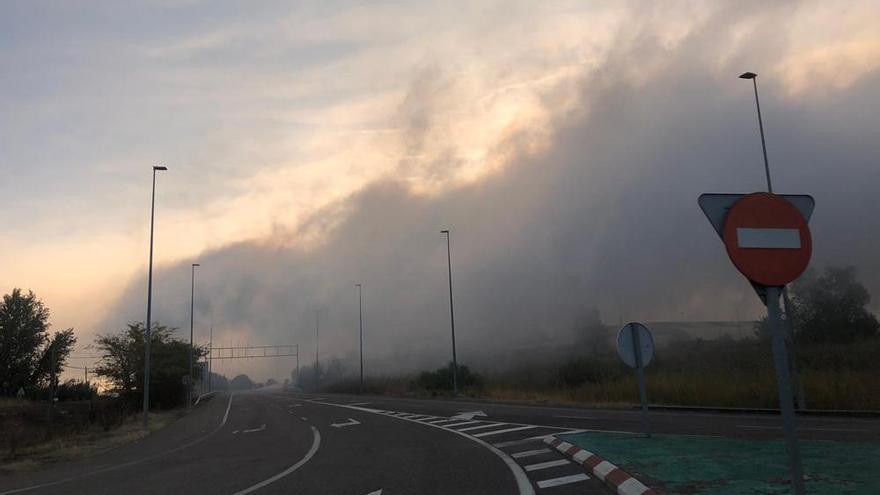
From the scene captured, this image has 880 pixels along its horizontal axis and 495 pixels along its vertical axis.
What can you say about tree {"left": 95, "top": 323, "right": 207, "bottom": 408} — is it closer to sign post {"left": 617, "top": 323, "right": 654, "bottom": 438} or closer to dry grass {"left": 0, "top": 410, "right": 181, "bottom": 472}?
dry grass {"left": 0, "top": 410, "right": 181, "bottom": 472}

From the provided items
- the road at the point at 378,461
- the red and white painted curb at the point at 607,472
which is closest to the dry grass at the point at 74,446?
the road at the point at 378,461

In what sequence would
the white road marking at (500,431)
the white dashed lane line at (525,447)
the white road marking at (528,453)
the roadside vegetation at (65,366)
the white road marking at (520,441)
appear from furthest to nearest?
the roadside vegetation at (65,366), the white road marking at (500,431), the white road marking at (520,441), the white road marking at (528,453), the white dashed lane line at (525,447)

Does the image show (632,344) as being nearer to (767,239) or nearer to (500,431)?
(500,431)

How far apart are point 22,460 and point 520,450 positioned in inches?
633

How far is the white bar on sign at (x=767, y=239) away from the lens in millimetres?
5574

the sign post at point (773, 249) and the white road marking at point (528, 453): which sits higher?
the sign post at point (773, 249)

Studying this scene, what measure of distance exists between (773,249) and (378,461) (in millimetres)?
10095

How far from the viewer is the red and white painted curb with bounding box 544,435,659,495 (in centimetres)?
852

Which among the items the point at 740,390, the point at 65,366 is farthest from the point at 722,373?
the point at 65,366

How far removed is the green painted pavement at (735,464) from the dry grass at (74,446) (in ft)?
53.4

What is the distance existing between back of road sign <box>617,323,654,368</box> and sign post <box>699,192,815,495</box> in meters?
8.49

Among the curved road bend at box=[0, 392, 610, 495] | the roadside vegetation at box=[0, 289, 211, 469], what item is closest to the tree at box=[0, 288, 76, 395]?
the roadside vegetation at box=[0, 289, 211, 469]

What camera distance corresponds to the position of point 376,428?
22.9m

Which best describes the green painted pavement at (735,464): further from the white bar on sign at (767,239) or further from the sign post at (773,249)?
the white bar on sign at (767,239)
